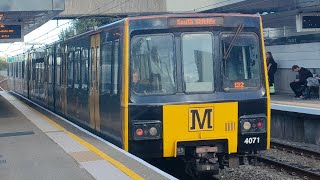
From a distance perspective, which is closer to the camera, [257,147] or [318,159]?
[257,147]

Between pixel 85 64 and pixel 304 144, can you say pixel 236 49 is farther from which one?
pixel 304 144

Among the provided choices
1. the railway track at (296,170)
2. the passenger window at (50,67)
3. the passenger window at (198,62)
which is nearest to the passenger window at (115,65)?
the passenger window at (198,62)

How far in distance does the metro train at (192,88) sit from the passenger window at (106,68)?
69 centimetres

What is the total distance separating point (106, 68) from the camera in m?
10.2

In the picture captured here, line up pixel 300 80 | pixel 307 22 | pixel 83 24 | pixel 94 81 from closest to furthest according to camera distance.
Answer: pixel 94 81
pixel 300 80
pixel 307 22
pixel 83 24

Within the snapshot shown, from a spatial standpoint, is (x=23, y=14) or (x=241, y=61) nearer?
(x=241, y=61)

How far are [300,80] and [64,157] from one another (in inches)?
464

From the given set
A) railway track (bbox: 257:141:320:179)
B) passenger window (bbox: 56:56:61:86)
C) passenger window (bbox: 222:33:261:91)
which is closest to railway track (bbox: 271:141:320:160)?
railway track (bbox: 257:141:320:179)

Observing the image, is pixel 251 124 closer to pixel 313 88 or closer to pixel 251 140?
pixel 251 140

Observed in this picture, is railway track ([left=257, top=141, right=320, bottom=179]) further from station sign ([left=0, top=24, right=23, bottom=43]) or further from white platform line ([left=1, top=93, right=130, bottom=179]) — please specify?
station sign ([left=0, top=24, right=23, bottom=43])

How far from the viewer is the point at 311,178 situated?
10.1 m

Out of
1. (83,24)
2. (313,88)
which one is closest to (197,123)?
(313,88)

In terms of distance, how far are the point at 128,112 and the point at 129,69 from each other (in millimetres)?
674

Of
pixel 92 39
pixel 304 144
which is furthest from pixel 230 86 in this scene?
pixel 304 144
